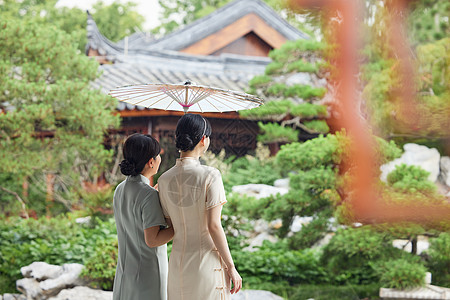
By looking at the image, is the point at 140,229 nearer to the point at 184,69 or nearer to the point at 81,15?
the point at 184,69

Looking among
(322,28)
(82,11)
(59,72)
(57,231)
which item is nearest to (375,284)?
(322,28)

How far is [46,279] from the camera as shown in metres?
4.76

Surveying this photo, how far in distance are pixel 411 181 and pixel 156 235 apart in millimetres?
2654

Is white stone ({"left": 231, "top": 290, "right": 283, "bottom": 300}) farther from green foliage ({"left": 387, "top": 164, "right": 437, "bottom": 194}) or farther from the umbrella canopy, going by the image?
the umbrella canopy

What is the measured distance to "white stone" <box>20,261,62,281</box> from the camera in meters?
4.73

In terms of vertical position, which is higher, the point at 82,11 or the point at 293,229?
the point at 82,11

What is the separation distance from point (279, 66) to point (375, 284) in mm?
2459

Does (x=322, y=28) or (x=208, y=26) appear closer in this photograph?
(x=322, y=28)

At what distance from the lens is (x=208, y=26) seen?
9289mm

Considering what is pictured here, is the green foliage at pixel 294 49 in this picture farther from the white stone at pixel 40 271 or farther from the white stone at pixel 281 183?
the white stone at pixel 40 271

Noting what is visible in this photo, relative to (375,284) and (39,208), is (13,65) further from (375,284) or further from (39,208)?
(375,284)

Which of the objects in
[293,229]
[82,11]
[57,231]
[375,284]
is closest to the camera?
[375,284]

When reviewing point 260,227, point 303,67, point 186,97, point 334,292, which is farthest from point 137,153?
point 260,227

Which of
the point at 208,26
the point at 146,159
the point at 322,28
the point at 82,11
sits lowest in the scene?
the point at 146,159
